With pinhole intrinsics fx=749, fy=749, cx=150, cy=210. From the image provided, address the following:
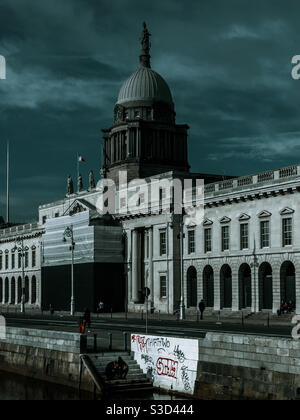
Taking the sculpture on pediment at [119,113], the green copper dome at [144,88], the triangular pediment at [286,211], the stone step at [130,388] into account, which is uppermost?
the green copper dome at [144,88]

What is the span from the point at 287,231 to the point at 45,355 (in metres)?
30.9

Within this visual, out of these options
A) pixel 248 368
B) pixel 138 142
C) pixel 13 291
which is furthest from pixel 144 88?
pixel 248 368

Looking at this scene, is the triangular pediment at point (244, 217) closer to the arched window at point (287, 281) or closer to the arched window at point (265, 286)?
the arched window at point (265, 286)

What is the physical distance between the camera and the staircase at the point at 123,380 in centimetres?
3288

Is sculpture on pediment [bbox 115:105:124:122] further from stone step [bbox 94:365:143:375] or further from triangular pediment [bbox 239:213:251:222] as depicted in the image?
stone step [bbox 94:365:143:375]

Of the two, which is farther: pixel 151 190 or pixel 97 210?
pixel 97 210

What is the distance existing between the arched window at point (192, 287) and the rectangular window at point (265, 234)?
1187 cm

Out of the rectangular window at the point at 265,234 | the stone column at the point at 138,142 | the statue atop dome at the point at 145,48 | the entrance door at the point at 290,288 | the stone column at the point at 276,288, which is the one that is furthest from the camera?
the statue atop dome at the point at 145,48

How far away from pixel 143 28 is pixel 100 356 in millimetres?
82851

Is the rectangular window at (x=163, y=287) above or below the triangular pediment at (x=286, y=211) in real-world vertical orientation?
below

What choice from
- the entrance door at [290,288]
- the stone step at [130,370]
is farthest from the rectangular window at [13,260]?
the stone step at [130,370]

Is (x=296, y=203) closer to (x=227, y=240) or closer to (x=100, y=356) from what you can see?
(x=227, y=240)

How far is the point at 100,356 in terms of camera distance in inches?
1363
